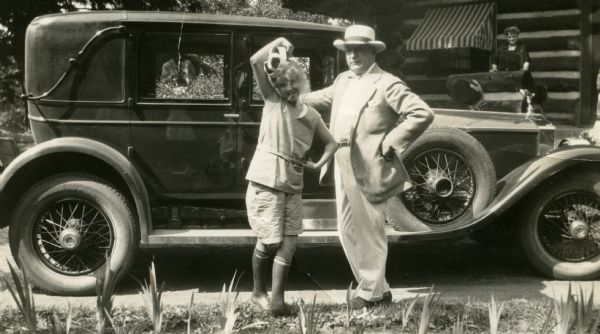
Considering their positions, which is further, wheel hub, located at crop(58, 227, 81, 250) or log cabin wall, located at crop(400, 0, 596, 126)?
log cabin wall, located at crop(400, 0, 596, 126)

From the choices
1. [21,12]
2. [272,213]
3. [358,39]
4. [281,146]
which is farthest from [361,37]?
[21,12]

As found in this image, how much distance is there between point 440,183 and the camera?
490 cm

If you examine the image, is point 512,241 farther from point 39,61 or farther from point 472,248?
point 39,61

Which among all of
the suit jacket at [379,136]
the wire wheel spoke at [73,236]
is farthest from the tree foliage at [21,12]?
the suit jacket at [379,136]

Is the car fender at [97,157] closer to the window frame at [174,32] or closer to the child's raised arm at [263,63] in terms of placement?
the window frame at [174,32]

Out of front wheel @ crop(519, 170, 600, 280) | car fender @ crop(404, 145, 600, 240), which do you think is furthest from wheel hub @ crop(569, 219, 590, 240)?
car fender @ crop(404, 145, 600, 240)

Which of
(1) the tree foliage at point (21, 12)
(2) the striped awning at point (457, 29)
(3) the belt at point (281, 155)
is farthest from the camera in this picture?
(2) the striped awning at point (457, 29)

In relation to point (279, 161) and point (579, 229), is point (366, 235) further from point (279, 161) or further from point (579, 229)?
point (579, 229)

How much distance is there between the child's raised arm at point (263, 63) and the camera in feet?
12.3

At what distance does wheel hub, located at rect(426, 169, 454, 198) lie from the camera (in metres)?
4.90

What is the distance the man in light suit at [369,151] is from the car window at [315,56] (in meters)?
0.85

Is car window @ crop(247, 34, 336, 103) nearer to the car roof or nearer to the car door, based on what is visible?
the car roof

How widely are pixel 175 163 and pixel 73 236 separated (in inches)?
33.8

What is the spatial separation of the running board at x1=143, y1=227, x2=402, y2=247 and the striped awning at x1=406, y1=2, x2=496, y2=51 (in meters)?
6.76
